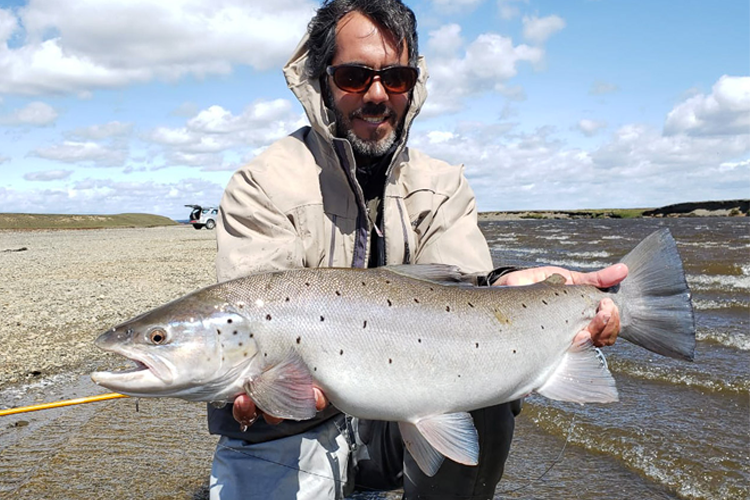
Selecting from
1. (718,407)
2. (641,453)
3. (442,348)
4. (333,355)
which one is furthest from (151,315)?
(718,407)

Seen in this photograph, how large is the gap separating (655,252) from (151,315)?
2732 millimetres

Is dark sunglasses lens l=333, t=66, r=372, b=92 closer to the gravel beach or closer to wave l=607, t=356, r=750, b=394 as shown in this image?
the gravel beach

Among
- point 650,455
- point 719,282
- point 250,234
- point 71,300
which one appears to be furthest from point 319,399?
point 719,282

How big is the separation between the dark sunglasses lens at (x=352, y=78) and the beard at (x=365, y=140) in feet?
0.42

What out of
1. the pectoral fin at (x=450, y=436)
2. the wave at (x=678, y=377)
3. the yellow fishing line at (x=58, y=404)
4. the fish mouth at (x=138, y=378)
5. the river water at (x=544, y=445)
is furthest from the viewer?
the wave at (x=678, y=377)

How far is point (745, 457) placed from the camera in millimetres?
4645

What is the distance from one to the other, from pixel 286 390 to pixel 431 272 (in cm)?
100

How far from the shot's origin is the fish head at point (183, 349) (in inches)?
109

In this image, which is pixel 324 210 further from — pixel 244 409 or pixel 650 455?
pixel 650 455

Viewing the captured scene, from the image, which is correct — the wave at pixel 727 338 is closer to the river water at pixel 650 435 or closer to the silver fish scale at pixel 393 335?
the river water at pixel 650 435

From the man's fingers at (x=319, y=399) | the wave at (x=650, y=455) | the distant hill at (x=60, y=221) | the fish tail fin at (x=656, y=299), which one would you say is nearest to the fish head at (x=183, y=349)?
the man's fingers at (x=319, y=399)

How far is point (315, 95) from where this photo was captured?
154 inches

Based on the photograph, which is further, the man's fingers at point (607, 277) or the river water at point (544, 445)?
the river water at point (544, 445)

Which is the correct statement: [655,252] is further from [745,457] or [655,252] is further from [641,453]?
[745,457]
